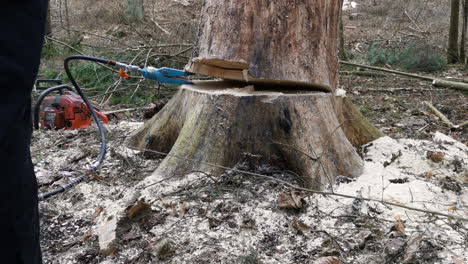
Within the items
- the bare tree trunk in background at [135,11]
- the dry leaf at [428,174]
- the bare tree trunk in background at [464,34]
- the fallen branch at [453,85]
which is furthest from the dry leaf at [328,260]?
the bare tree trunk in background at [135,11]

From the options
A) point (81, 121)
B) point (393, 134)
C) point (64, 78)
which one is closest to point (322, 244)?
point (393, 134)

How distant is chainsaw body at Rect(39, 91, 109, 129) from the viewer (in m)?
3.82

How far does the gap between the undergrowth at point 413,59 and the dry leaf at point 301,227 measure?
651 centimetres

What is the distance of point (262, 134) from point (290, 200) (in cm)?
42

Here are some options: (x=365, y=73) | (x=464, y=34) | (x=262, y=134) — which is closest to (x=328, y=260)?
(x=262, y=134)

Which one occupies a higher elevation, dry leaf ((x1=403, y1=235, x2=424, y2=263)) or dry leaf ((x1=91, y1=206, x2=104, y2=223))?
dry leaf ((x1=91, y1=206, x2=104, y2=223))

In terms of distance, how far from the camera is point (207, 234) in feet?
6.17

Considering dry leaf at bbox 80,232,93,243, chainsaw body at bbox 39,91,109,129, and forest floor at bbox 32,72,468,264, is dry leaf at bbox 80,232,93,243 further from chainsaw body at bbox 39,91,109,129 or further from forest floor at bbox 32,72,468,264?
chainsaw body at bbox 39,91,109,129

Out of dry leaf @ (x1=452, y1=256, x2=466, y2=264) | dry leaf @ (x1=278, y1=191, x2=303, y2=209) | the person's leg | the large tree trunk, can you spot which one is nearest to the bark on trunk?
the large tree trunk

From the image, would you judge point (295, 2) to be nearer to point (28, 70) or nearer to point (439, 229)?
point (439, 229)

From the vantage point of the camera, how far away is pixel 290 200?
206cm

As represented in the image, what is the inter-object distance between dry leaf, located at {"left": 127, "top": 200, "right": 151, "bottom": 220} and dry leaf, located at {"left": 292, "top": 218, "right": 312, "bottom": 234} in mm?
698

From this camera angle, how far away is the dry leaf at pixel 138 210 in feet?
6.42

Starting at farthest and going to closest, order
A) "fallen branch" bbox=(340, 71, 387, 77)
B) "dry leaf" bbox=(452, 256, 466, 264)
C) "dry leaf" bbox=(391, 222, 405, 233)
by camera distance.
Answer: "fallen branch" bbox=(340, 71, 387, 77)
"dry leaf" bbox=(391, 222, 405, 233)
"dry leaf" bbox=(452, 256, 466, 264)
